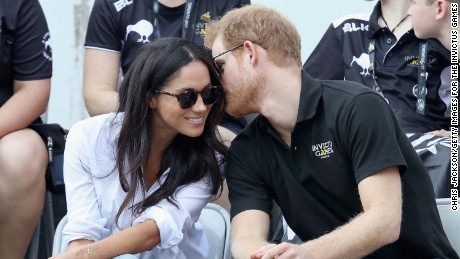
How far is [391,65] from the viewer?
422 centimetres

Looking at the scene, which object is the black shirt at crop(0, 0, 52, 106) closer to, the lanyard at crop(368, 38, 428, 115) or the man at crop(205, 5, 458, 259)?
the man at crop(205, 5, 458, 259)

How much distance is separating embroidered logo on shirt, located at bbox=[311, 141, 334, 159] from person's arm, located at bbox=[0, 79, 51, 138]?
1501 millimetres

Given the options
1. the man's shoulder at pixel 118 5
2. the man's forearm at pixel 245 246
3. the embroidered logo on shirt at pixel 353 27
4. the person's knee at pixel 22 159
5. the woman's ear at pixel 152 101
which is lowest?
the person's knee at pixel 22 159

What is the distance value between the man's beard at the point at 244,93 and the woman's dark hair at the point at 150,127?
0.05 metres

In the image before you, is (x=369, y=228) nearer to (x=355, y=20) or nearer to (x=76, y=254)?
(x=76, y=254)

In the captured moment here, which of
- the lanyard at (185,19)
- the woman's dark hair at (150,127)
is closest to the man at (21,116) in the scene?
the lanyard at (185,19)

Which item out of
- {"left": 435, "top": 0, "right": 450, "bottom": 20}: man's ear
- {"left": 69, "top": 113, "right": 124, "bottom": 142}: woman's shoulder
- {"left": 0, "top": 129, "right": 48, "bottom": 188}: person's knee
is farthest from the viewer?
{"left": 0, "top": 129, "right": 48, "bottom": 188}: person's knee

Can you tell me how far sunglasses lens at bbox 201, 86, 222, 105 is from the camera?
3186 millimetres

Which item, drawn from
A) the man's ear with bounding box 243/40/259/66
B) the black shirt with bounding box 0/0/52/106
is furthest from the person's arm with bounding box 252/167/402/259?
the black shirt with bounding box 0/0/52/106

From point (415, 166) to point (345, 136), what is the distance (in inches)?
10.3

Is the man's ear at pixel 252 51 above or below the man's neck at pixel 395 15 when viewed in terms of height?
above

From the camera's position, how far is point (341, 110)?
2.96 metres

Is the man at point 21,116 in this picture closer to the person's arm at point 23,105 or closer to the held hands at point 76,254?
the person's arm at point 23,105

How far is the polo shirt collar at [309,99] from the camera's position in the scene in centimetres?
302
